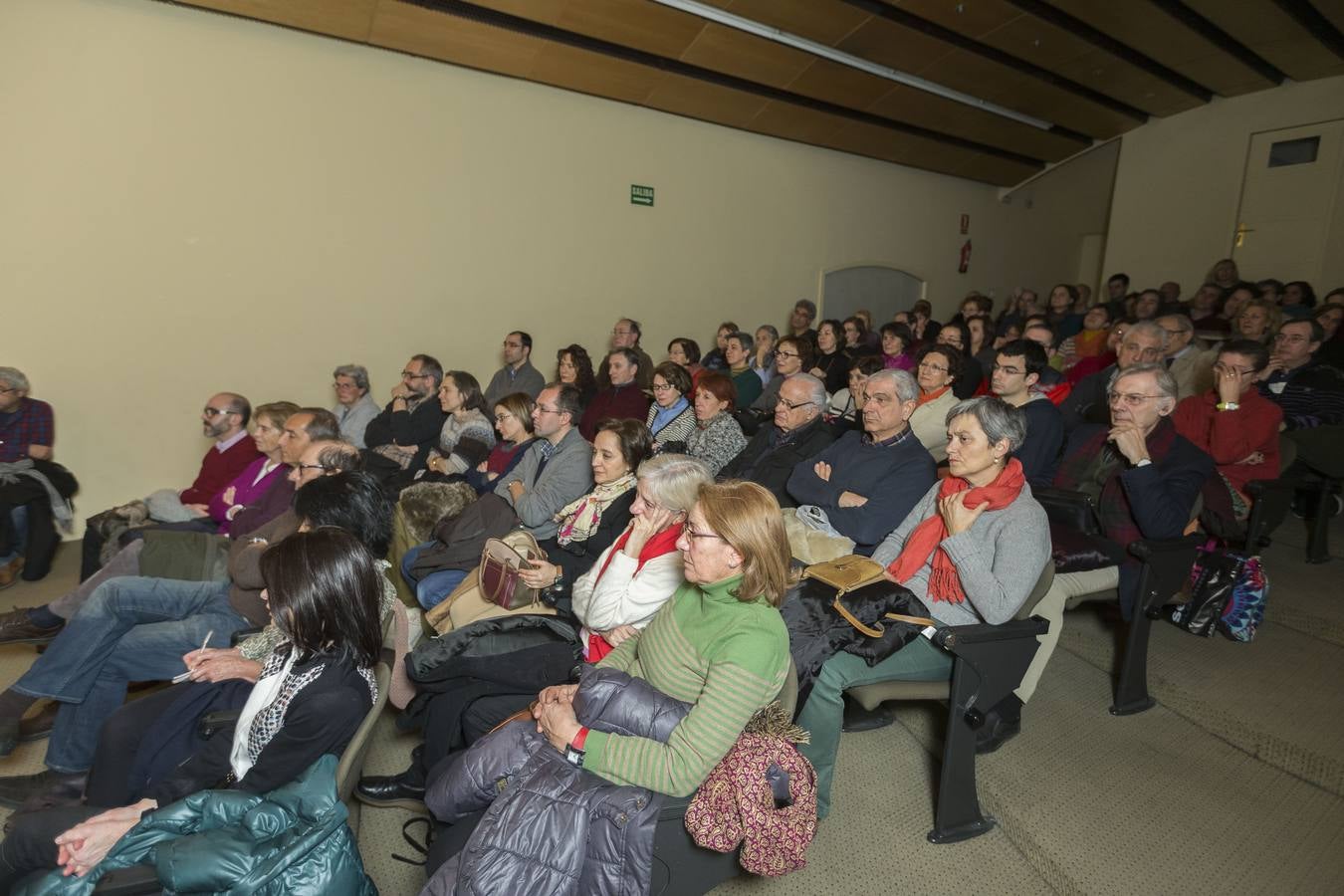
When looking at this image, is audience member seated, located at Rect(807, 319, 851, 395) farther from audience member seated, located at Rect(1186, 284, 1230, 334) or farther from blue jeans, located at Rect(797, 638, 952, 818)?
blue jeans, located at Rect(797, 638, 952, 818)

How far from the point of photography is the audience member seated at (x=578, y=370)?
5043 mm

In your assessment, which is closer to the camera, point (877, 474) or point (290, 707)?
point (290, 707)

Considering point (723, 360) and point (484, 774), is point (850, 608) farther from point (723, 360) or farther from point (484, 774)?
point (723, 360)

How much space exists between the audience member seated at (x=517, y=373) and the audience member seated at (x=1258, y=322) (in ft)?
15.5

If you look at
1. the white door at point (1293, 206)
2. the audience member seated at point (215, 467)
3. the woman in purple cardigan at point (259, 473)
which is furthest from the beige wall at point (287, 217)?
the white door at point (1293, 206)

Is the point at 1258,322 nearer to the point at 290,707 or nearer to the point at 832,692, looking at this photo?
the point at 832,692

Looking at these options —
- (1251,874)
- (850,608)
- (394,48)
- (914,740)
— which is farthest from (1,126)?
(1251,874)

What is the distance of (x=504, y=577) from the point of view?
2.34 m

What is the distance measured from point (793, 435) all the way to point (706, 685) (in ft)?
6.40

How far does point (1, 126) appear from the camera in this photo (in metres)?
3.96

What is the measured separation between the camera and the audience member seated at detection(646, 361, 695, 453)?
12.5ft

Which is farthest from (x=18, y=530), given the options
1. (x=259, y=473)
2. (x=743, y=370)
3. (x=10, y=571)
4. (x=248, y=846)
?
(x=743, y=370)

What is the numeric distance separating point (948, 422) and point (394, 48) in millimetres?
4737

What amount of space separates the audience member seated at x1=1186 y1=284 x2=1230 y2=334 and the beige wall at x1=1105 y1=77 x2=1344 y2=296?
48.8 inches
